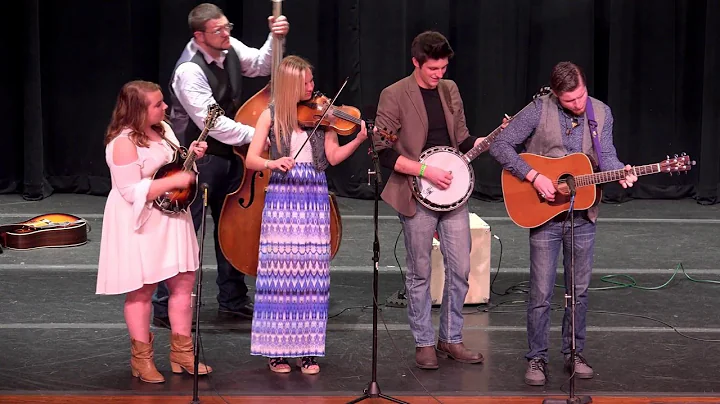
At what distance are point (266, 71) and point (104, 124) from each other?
5.11 metres

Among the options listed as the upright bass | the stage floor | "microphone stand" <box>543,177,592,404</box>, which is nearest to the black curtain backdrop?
the stage floor

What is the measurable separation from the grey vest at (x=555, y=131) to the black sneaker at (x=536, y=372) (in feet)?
2.48

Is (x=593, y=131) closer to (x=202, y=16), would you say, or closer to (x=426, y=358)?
(x=426, y=358)

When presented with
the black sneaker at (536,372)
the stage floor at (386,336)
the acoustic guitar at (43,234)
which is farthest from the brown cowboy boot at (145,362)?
the acoustic guitar at (43,234)

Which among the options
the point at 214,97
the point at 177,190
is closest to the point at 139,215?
the point at 177,190

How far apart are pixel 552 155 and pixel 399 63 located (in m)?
5.68

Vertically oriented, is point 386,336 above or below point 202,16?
below

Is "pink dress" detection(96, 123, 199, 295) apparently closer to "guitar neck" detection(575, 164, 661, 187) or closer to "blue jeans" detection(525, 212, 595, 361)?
"blue jeans" detection(525, 212, 595, 361)

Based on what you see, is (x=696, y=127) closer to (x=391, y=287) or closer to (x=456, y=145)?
(x=391, y=287)

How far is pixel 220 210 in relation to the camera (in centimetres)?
589

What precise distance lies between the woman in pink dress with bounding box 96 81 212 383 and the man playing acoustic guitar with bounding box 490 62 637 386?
60.0 inches

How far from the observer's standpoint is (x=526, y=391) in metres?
4.87

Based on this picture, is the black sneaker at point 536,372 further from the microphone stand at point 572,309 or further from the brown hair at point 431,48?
the brown hair at point 431,48

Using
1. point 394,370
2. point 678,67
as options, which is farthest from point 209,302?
point 678,67
